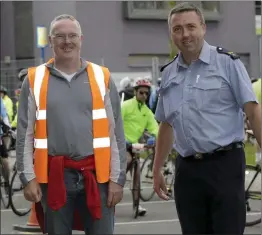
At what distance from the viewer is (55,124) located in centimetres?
463

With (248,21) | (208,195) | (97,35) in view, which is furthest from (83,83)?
(248,21)

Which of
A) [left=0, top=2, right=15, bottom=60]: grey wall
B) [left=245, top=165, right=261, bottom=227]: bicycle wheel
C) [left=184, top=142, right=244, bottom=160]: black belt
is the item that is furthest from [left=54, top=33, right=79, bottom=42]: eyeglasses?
[left=0, top=2, right=15, bottom=60]: grey wall

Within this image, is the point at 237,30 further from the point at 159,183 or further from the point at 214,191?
the point at 214,191

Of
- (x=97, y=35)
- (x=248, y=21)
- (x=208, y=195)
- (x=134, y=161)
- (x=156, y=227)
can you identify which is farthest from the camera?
(x=248, y=21)

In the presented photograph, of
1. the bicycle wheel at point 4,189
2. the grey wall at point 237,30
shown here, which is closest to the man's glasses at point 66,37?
the bicycle wheel at point 4,189

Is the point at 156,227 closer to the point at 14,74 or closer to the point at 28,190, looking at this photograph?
the point at 28,190

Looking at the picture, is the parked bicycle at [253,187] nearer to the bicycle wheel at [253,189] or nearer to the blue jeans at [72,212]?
the bicycle wheel at [253,189]

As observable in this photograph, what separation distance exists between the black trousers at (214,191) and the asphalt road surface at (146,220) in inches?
162

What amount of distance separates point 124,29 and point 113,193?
87.8 ft

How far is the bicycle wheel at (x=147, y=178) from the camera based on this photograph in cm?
1214

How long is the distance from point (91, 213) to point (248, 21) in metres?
29.8

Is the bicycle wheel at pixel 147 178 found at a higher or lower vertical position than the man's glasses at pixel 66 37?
lower

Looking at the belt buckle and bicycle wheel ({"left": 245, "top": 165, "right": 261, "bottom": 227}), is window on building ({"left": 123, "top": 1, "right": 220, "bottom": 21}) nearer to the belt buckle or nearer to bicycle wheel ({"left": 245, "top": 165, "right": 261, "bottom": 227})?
bicycle wheel ({"left": 245, "top": 165, "right": 261, "bottom": 227})

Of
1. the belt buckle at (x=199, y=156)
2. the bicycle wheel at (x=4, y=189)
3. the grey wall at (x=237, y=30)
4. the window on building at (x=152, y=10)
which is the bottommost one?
the bicycle wheel at (x=4, y=189)
